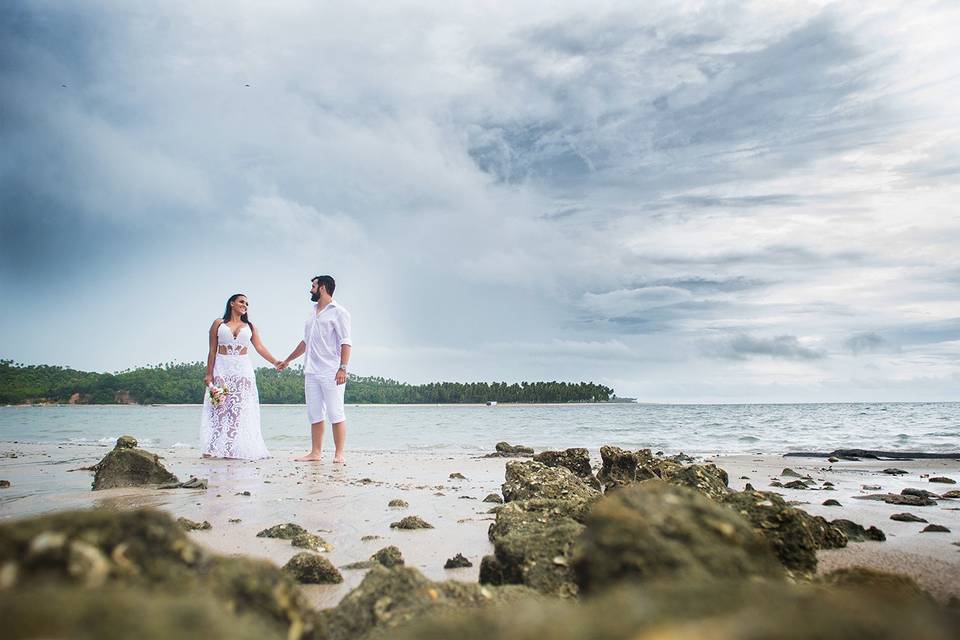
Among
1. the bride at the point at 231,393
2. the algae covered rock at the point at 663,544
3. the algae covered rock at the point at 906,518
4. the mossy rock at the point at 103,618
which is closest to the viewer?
the mossy rock at the point at 103,618

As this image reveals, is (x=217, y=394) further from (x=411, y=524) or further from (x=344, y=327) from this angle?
(x=411, y=524)

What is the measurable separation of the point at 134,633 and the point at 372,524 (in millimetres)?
5055

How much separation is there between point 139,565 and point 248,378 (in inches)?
465

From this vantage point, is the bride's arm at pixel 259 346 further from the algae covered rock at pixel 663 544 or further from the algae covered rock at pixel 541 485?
the algae covered rock at pixel 663 544

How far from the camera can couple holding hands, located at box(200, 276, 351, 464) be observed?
12500mm

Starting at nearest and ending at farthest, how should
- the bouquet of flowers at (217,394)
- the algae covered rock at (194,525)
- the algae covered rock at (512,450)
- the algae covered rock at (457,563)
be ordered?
1. the algae covered rock at (457,563)
2. the algae covered rock at (194,525)
3. the bouquet of flowers at (217,394)
4. the algae covered rock at (512,450)

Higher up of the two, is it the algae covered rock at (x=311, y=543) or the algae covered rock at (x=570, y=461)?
the algae covered rock at (x=570, y=461)

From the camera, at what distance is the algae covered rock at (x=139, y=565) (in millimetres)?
1457

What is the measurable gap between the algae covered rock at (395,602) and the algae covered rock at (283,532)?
8.80 ft

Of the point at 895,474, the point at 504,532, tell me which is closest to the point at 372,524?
the point at 504,532

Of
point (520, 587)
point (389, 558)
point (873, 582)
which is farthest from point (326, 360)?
point (873, 582)

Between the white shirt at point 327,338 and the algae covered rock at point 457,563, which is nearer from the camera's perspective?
the algae covered rock at point 457,563

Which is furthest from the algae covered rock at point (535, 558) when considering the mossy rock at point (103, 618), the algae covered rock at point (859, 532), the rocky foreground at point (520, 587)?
the algae covered rock at point (859, 532)

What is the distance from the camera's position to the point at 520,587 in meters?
3.01
